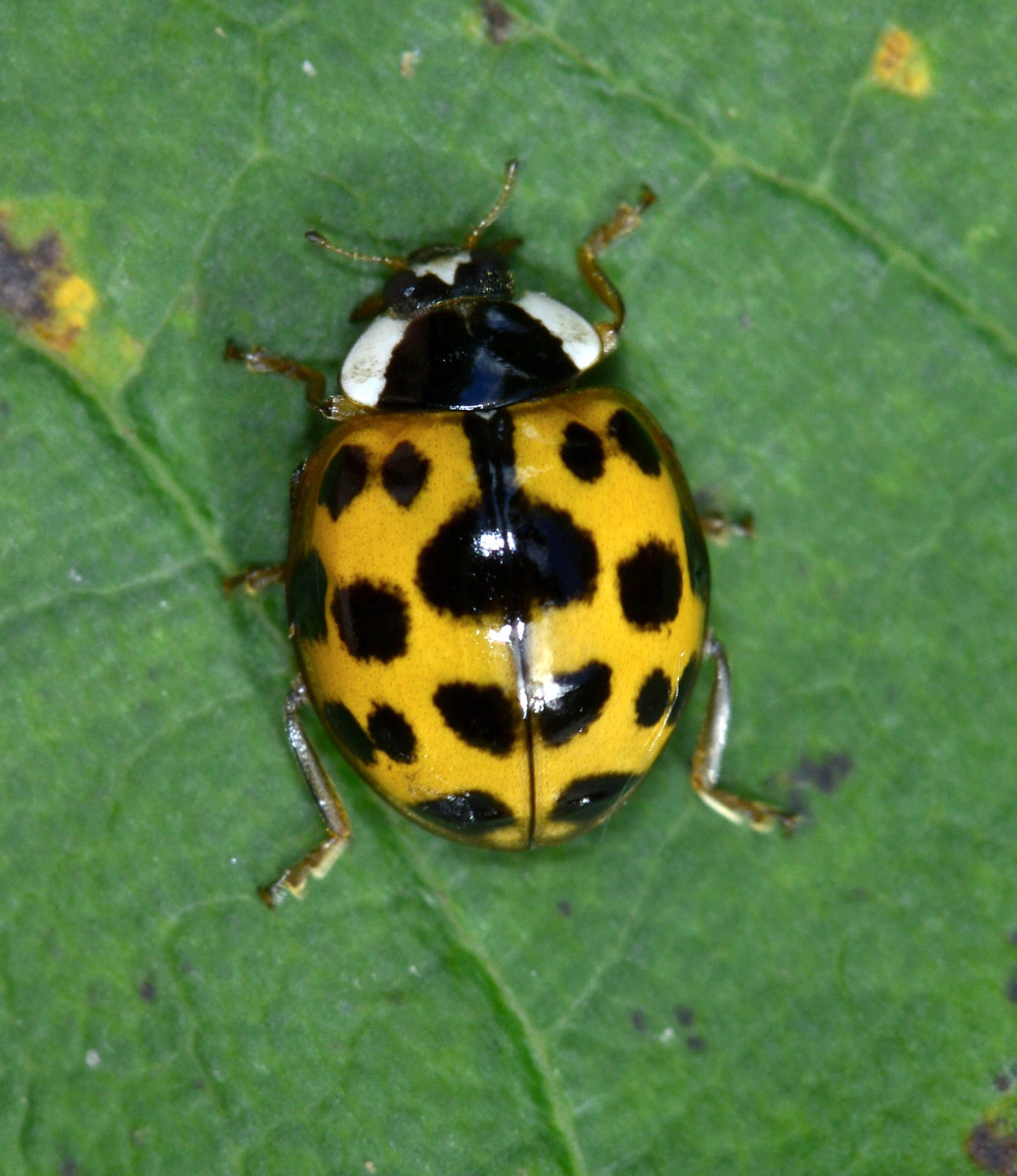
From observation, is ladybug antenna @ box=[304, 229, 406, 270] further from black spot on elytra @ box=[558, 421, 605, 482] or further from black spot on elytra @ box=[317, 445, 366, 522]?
black spot on elytra @ box=[558, 421, 605, 482]

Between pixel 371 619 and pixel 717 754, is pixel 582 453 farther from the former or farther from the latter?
pixel 717 754

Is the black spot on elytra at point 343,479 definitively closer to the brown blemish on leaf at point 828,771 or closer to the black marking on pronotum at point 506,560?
the black marking on pronotum at point 506,560

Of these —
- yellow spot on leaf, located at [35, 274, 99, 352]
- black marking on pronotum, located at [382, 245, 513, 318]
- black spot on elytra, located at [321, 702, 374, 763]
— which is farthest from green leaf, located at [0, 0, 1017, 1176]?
black spot on elytra, located at [321, 702, 374, 763]

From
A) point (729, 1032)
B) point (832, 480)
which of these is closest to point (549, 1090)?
point (729, 1032)

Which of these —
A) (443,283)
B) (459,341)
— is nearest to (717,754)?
(459,341)

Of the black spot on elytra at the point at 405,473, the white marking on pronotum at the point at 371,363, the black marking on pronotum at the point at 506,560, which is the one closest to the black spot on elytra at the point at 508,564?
the black marking on pronotum at the point at 506,560
